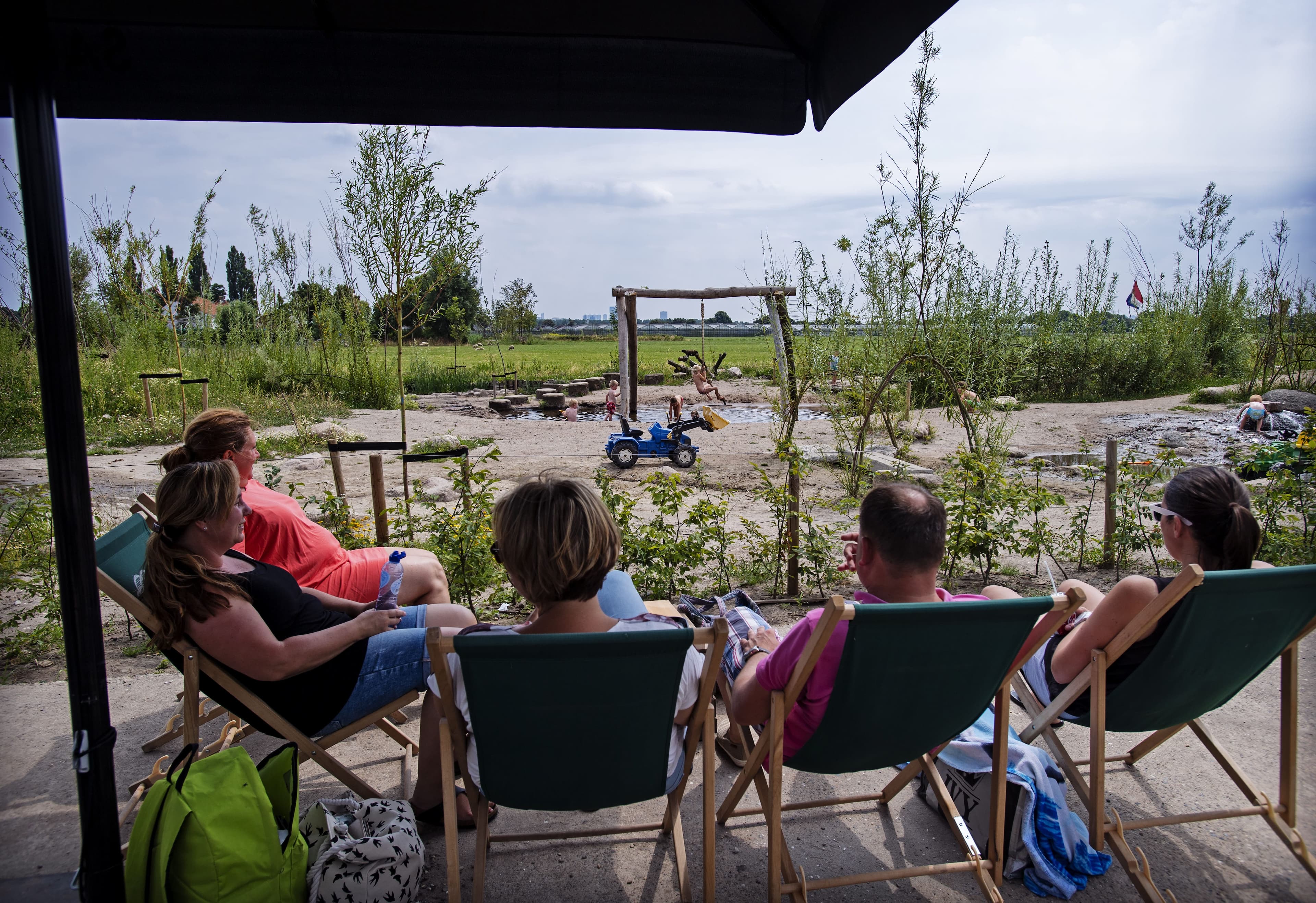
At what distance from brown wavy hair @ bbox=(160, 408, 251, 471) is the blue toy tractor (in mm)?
7138

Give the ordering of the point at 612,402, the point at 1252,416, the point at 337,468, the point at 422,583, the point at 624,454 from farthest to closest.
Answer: the point at 612,402 < the point at 1252,416 < the point at 624,454 < the point at 337,468 < the point at 422,583

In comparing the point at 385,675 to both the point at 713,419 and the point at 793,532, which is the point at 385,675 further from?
the point at 713,419

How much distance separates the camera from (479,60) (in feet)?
7.13

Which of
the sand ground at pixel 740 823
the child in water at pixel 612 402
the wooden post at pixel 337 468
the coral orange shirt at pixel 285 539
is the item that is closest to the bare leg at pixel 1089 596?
the sand ground at pixel 740 823

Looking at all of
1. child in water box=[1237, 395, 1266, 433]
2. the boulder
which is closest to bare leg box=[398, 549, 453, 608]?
child in water box=[1237, 395, 1266, 433]

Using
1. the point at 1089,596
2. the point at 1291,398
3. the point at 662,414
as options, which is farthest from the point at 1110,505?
the point at 662,414

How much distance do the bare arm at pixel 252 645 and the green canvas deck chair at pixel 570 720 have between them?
1.66ft

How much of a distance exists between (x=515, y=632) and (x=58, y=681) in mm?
2708

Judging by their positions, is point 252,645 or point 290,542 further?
point 290,542

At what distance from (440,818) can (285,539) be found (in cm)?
125

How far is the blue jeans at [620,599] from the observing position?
8.22 ft

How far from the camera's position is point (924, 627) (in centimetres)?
180

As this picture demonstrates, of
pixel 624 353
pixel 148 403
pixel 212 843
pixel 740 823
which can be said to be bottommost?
pixel 740 823

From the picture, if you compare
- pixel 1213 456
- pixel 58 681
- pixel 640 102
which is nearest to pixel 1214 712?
pixel 640 102
